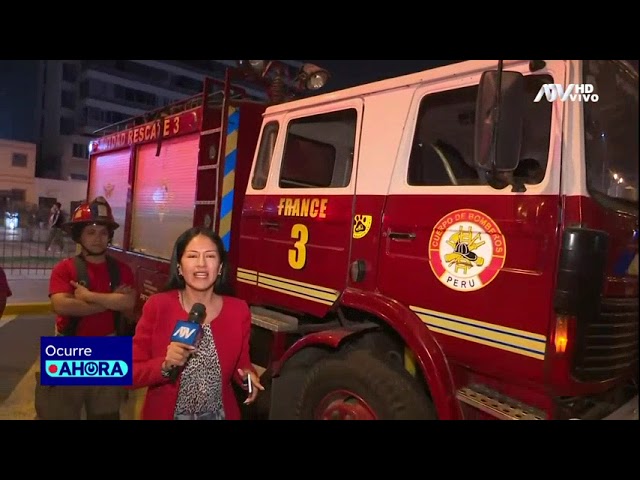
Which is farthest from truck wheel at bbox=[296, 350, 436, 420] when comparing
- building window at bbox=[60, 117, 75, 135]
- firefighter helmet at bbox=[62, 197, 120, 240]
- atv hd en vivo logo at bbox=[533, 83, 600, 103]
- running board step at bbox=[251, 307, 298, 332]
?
building window at bbox=[60, 117, 75, 135]


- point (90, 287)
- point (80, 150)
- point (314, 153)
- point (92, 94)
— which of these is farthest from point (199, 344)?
point (80, 150)

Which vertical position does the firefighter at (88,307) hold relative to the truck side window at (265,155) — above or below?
below

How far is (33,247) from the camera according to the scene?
3.24m

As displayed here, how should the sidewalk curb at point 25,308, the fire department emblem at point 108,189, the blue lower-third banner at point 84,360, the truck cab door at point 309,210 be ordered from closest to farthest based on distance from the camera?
the blue lower-third banner at point 84,360, the truck cab door at point 309,210, the sidewalk curb at point 25,308, the fire department emblem at point 108,189

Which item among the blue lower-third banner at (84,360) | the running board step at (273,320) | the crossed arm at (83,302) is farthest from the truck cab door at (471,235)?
the crossed arm at (83,302)

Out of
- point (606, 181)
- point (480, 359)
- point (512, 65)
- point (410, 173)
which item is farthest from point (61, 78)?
point (606, 181)

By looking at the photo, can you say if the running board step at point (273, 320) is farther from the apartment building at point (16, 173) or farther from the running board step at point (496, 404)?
the apartment building at point (16, 173)

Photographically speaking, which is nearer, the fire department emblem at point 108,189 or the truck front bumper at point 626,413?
the truck front bumper at point 626,413

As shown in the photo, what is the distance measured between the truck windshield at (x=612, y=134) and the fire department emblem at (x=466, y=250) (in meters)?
0.44

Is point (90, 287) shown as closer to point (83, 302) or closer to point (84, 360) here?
point (83, 302)

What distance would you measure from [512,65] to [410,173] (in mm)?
674

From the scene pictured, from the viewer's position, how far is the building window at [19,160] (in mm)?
3008

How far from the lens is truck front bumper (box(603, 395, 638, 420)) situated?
2.11 metres
